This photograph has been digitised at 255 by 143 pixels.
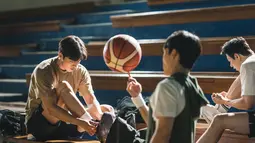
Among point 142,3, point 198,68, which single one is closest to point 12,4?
point 142,3

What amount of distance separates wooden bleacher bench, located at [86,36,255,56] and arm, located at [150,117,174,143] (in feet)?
6.05

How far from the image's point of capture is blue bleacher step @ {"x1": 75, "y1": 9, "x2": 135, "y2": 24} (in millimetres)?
4855

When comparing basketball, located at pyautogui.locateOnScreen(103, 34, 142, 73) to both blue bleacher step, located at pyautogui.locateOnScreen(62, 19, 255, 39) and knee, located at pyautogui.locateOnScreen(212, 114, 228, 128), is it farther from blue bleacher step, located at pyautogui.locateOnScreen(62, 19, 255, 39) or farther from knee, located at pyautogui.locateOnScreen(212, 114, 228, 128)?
blue bleacher step, located at pyautogui.locateOnScreen(62, 19, 255, 39)

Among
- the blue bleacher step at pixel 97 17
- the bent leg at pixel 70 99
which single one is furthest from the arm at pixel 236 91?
the blue bleacher step at pixel 97 17

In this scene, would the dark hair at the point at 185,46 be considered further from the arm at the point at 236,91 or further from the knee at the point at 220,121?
the arm at the point at 236,91

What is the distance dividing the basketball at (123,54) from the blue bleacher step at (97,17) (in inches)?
95.7

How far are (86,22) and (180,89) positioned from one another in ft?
12.2

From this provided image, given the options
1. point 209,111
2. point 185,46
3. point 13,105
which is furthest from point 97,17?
point 185,46

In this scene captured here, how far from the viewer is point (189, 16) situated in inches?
151

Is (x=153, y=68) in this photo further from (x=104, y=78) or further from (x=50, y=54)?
(x=50, y=54)

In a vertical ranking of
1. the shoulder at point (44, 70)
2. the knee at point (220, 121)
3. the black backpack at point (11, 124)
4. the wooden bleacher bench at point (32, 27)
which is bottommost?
the black backpack at point (11, 124)

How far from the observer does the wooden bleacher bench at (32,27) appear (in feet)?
17.2

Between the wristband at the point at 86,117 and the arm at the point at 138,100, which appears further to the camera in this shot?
the wristband at the point at 86,117

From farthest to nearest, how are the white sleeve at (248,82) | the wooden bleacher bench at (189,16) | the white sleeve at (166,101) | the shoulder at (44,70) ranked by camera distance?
1. the wooden bleacher bench at (189,16)
2. the shoulder at (44,70)
3. the white sleeve at (248,82)
4. the white sleeve at (166,101)
